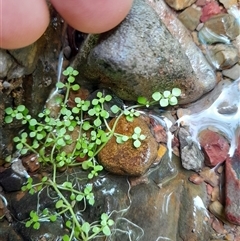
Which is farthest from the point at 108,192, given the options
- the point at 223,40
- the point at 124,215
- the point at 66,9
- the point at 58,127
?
the point at 223,40

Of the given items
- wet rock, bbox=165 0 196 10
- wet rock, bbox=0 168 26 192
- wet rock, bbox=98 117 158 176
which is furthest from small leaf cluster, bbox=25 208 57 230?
wet rock, bbox=165 0 196 10

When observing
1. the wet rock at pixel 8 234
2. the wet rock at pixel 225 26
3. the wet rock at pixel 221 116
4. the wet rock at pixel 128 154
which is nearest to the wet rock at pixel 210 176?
the wet rock at pixel 221 116

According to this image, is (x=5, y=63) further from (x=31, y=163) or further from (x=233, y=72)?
(x=233, y=72)

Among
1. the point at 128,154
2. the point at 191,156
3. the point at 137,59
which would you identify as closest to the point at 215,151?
the point at 191,156

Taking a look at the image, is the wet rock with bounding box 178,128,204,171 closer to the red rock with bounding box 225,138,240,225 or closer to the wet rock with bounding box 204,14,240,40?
the red rock with bounding box 225,138,240,225

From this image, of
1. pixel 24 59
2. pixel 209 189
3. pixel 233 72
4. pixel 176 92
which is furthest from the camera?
pixel 233 72
